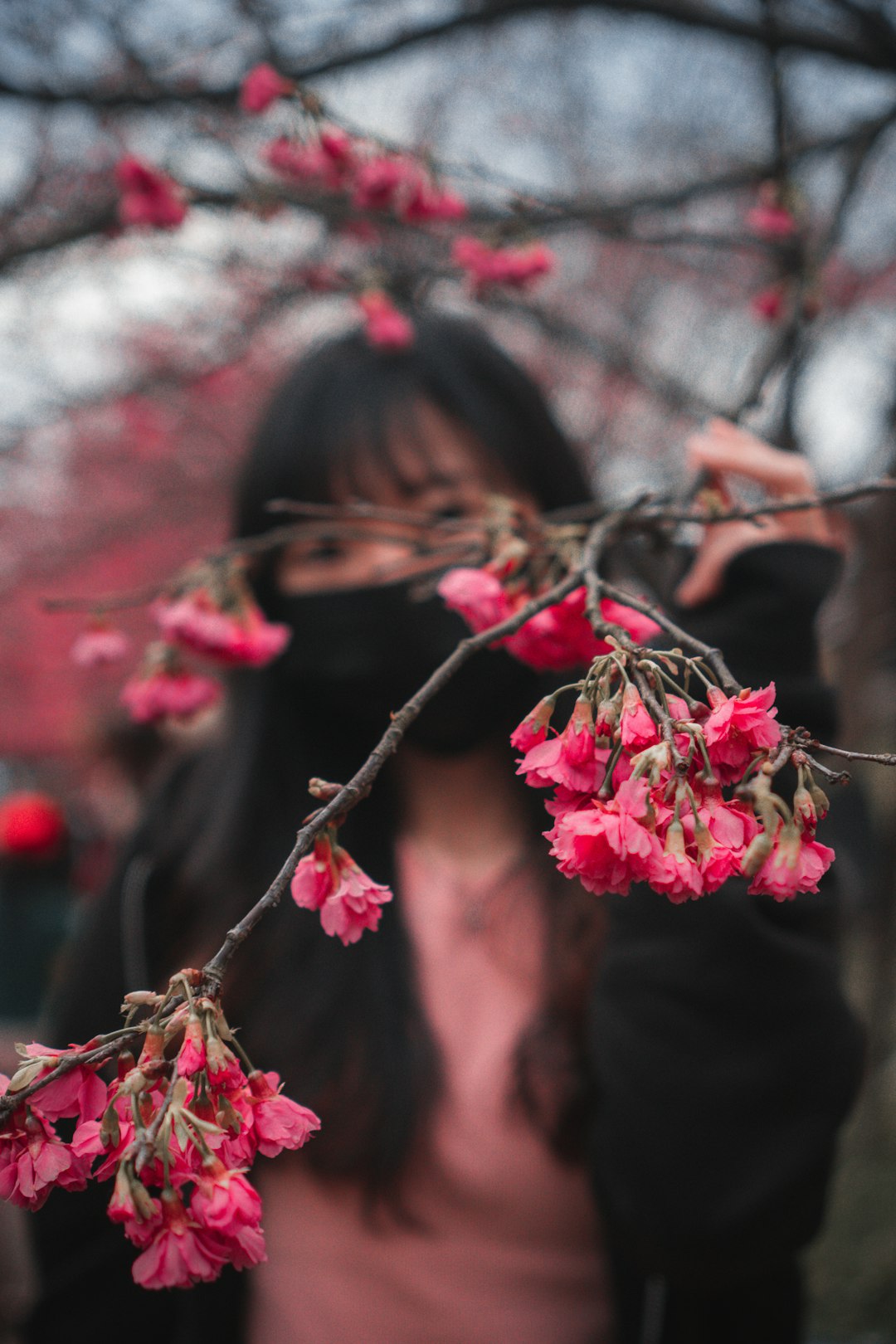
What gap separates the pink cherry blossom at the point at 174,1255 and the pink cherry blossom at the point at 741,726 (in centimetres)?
39

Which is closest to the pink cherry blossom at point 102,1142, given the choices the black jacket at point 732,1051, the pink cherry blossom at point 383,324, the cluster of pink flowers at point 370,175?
the black jacket at point 732,1051

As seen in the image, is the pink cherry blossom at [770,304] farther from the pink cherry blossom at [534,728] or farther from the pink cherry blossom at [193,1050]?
the pink cherry blossom at [193,1050]

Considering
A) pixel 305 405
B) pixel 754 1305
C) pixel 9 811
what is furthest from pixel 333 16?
pixel 9 811

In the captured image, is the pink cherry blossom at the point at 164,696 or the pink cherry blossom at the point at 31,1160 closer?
the pink cherry blossom at the point at 31,1160

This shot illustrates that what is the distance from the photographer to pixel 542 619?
0.70 meters

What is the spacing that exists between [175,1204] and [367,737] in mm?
1250

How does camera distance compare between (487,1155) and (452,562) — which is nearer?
(452,562)

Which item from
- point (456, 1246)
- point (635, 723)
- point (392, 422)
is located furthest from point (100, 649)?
point (635, 723)

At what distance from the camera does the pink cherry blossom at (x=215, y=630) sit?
46.3 inches

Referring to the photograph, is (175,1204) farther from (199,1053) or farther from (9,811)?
(9,811)

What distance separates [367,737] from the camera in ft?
5.69

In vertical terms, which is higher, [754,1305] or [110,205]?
[110,205]

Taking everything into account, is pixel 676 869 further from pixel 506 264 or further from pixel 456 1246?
pixel 506 264

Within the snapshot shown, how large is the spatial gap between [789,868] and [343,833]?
1216mm
